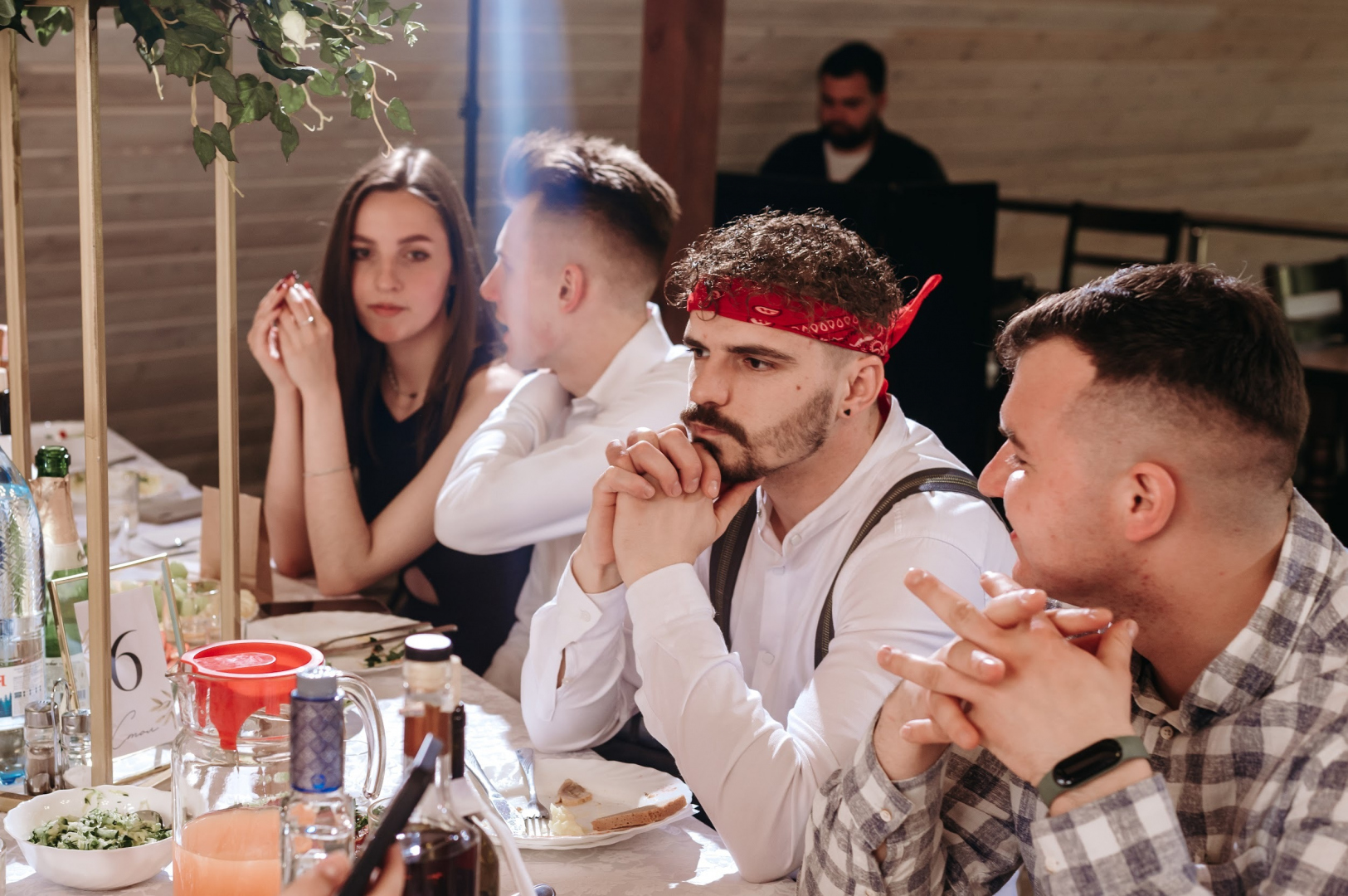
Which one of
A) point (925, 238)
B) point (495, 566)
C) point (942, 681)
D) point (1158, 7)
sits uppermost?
point (1158, 7)

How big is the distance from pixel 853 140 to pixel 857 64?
29 cm

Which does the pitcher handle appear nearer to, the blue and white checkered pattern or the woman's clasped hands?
the blue and white checkered pattern

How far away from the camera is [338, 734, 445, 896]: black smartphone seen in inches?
31.2

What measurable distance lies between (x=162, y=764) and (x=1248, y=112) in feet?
24.5

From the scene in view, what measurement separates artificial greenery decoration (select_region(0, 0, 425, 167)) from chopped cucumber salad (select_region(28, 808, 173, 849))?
0.59 metres

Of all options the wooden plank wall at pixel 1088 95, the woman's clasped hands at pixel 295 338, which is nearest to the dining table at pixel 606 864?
the woman's clasped hands at pixel 295 338

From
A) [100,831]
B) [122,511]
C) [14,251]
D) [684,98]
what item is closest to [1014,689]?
A: [100,831]

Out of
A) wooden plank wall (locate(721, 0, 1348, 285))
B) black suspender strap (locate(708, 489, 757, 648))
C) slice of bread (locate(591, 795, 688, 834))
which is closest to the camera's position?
slice of bread (locate(591, 795, 688, 834))

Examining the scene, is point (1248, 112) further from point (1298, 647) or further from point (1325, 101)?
point (1298, 647)

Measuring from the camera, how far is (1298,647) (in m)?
1.03

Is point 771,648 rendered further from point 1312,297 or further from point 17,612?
point 1312,297

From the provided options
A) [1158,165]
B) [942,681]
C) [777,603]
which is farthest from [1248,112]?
[942,681]

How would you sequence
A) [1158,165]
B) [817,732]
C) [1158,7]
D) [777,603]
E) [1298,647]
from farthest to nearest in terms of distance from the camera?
1. [1158,165]
2. [1158,7]
3. [777,603]
4. [817,732]
5. [1298,647]

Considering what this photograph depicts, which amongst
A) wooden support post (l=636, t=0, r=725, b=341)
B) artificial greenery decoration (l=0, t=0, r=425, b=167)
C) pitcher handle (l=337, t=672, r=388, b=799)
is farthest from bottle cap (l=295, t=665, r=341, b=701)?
wooden support post (l=636, t=0, r=725, b=341)
